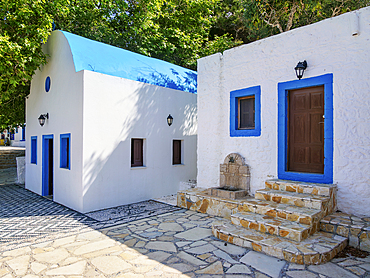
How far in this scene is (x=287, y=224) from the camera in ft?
13.6

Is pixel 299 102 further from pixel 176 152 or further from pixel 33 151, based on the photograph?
pixel 33 151

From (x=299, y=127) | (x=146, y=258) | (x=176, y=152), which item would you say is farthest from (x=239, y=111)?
(x=146, y=258)

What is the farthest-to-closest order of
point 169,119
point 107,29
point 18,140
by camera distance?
point 18,140 → point 107,29 → point 169,119

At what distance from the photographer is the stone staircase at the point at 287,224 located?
3.67 m

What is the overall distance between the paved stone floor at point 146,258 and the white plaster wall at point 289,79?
1858 millimetres

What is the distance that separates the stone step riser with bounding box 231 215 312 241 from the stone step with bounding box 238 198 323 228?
19cm

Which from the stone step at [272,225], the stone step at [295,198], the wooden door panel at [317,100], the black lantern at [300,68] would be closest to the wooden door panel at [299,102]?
the wooden door panel at [317,100]

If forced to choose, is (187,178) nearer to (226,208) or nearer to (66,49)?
(226,208)

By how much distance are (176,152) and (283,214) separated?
5.05 metres

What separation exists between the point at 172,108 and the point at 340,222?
5827 mm

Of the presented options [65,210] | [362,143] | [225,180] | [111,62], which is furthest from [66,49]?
[362,143]

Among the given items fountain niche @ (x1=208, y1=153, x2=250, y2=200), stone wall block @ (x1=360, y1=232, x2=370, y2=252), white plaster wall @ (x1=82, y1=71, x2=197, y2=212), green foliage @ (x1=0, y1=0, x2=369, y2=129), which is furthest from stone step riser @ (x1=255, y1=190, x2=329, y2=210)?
green foliage @ (x1=0, y1=0, x2=369, y2=129)

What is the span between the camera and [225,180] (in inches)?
267

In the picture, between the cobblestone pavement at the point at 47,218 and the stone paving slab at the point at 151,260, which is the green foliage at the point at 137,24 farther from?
the stone paving slab at the point at 151,260
